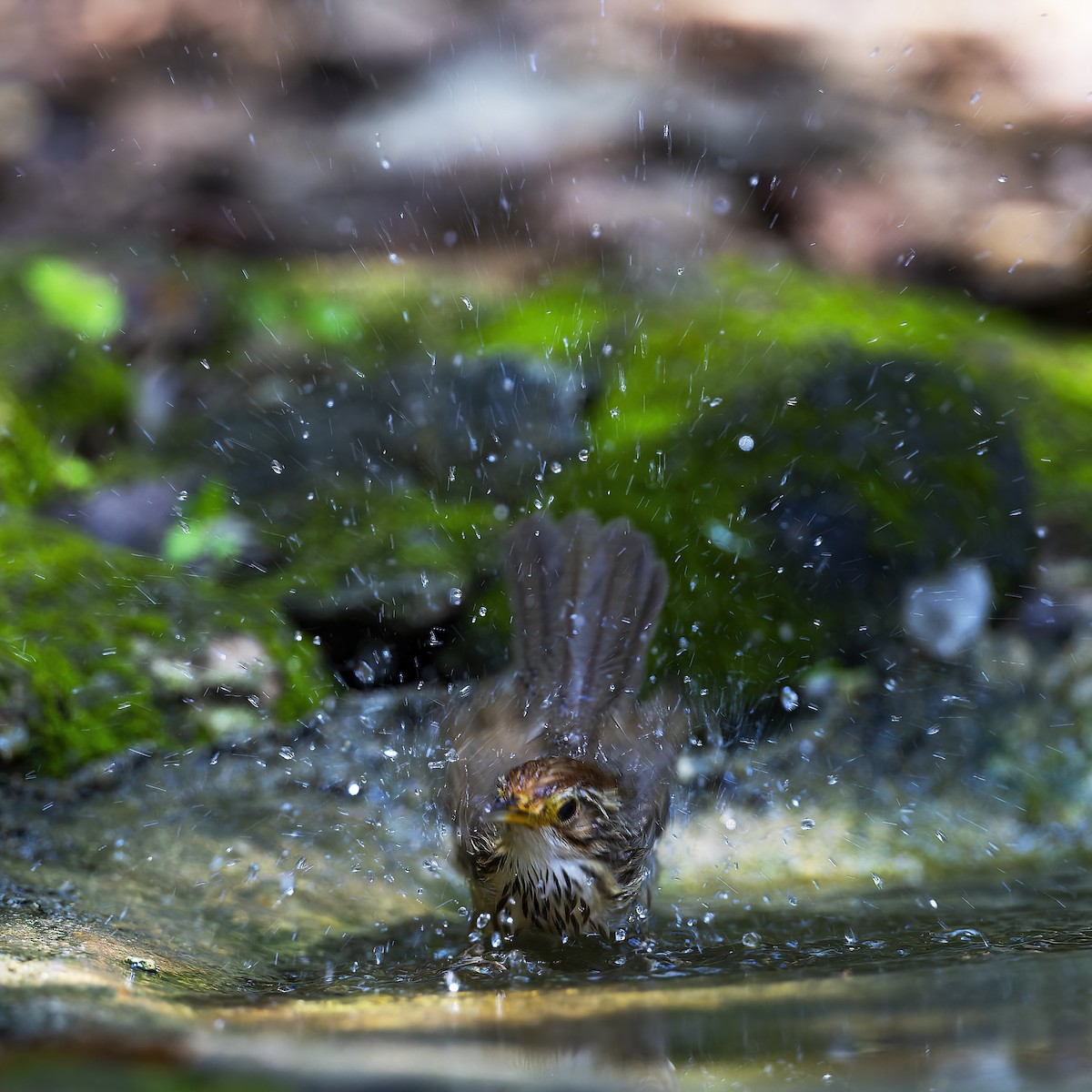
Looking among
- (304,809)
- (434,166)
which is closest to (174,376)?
(434,166)

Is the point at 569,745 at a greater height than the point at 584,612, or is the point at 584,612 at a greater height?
the point at 584,612

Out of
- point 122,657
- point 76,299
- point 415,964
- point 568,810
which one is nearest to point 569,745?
point 568,810

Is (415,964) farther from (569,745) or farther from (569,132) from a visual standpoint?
(569,132)

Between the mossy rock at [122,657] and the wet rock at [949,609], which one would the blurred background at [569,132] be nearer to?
the wet rock at [949,609]

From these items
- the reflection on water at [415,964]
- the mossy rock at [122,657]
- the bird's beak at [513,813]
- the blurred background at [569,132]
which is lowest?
the reflection on water at [415,964]

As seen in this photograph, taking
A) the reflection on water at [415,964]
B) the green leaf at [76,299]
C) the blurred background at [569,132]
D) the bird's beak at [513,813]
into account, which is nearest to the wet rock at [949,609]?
the reflection on water at [415,964]
